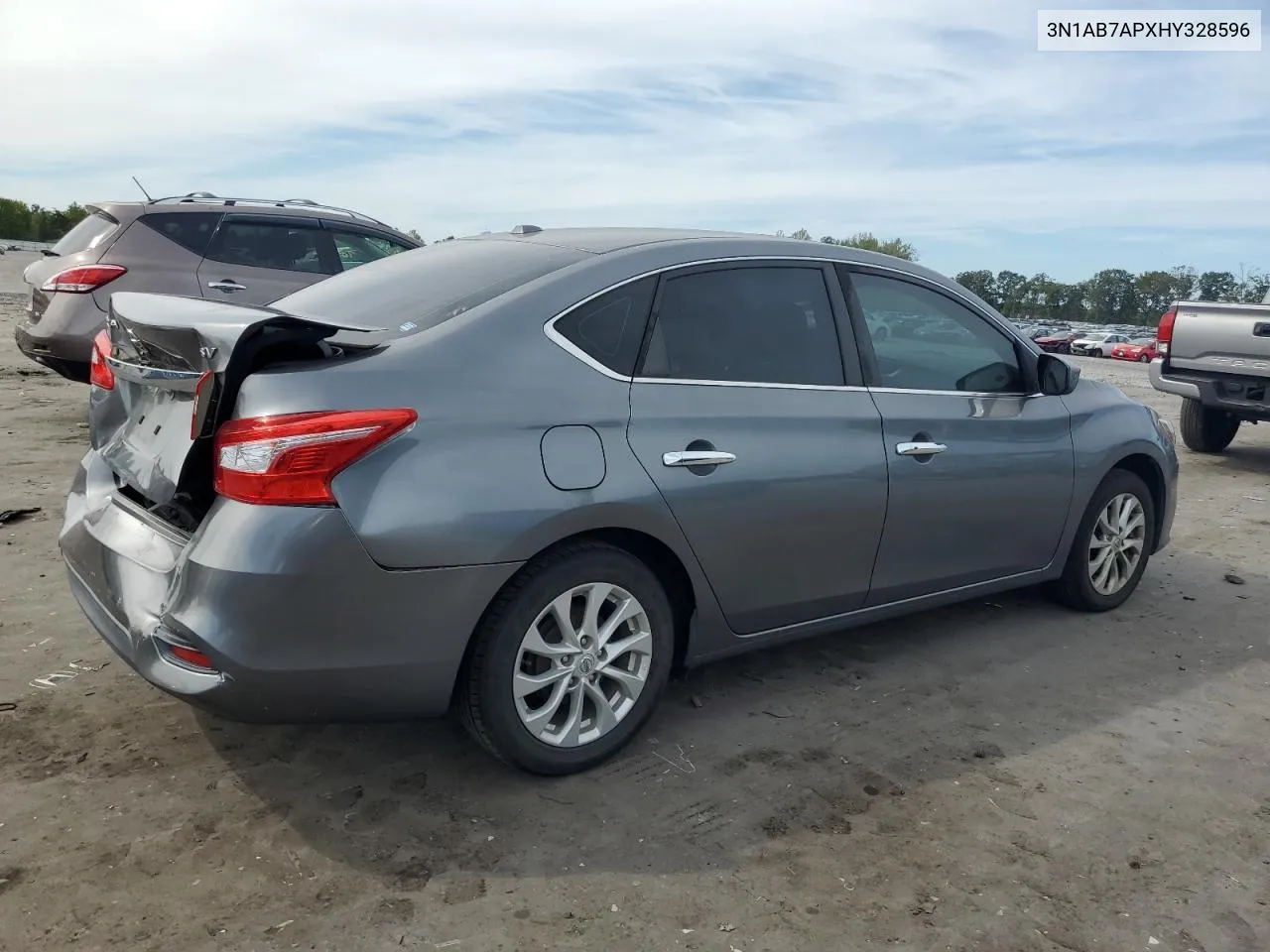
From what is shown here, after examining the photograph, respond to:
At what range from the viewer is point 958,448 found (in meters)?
4.13

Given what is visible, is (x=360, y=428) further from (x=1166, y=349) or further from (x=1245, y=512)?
(x=1166, y=349)

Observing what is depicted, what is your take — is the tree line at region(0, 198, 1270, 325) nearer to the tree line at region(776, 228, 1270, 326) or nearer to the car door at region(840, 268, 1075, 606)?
the tree line at region(776, 228, 1270, 326)

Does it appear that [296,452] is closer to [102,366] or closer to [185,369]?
[185,369]

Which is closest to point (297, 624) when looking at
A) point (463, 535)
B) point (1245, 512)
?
point (463, 535)

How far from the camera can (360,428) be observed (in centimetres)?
272

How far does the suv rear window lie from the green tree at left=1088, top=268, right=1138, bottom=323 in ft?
394

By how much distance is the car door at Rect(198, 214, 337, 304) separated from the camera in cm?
788

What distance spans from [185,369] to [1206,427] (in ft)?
31.2

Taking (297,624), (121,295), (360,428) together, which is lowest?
(297,624)

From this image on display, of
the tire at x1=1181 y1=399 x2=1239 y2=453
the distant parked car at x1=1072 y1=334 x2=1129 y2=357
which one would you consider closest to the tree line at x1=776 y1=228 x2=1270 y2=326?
the distant parked car at x1=1072 y1=334 x2=1129 y2=357

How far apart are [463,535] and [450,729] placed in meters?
1.00

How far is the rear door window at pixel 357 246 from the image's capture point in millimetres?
8516

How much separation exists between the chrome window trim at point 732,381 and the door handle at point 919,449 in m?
0.21

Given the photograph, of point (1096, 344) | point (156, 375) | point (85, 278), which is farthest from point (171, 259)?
point (1096, 344)
